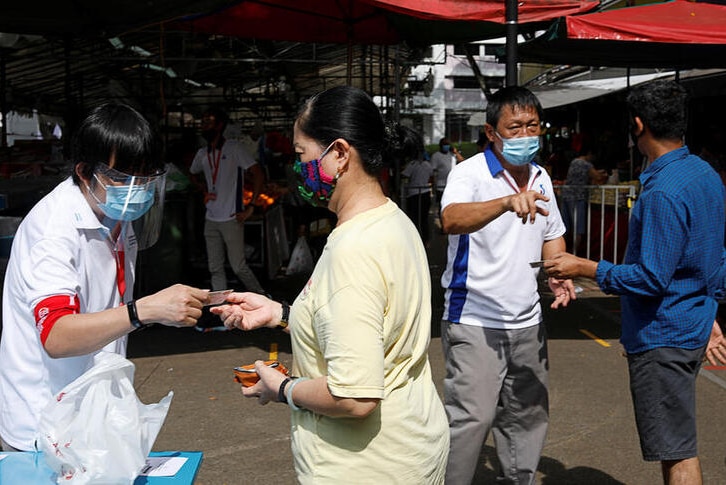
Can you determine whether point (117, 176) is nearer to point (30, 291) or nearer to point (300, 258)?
point (30, 291)

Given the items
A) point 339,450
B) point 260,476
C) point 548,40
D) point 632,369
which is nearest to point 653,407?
point 632,369

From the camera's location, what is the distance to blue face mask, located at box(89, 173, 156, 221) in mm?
2480

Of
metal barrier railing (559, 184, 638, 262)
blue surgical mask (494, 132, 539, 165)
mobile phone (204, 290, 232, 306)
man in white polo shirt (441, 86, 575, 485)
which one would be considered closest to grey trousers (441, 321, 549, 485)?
man in white polo shirt (441, 86, 575, 485)

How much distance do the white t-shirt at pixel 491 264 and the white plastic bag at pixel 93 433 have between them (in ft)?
6.27

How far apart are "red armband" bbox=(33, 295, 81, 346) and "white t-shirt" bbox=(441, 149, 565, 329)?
193 cm

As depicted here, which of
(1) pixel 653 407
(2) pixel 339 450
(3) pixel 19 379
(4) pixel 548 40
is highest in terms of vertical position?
(4) pixel 548 40

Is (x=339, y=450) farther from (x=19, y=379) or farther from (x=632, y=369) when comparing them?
(x=632, y=369)

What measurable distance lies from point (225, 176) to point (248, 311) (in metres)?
6.51

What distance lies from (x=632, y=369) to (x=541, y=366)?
0.49 meters

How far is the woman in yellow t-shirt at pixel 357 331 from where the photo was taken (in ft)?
6.54

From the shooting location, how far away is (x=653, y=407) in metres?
3.40

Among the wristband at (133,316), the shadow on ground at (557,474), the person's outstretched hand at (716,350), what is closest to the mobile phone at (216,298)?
the wristband at (133,316)

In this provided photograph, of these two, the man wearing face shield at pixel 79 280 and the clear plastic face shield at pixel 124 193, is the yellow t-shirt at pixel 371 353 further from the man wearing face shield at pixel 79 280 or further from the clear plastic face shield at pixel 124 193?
→ the clear plastic face shield at pixel 124 193

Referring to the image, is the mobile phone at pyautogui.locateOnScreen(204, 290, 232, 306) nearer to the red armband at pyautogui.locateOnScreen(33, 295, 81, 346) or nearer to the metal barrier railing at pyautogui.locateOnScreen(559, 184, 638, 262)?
the red armband at pyautogui.locateOnScreen(33, 295, 81, 346)
